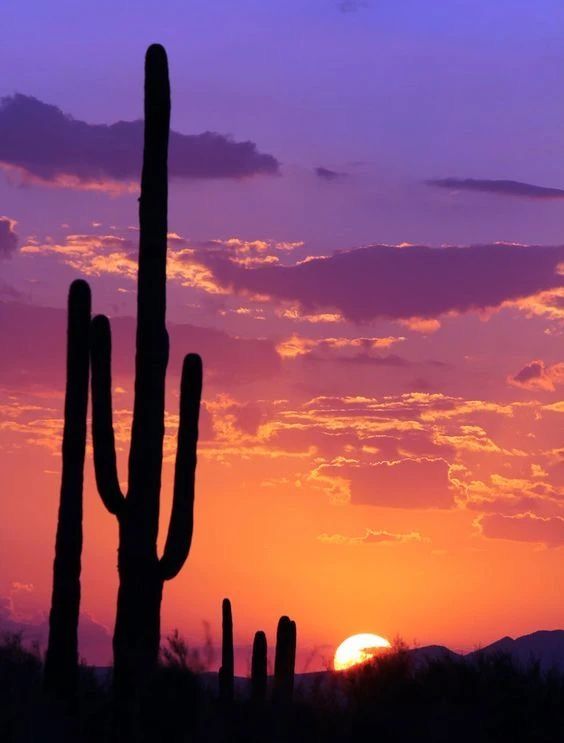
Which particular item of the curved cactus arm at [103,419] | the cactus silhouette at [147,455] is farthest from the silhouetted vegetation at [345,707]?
the curved cactus arm at [103,419]

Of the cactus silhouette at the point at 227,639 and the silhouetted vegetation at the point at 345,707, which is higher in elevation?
the cactus silhouette at the point at 227,639

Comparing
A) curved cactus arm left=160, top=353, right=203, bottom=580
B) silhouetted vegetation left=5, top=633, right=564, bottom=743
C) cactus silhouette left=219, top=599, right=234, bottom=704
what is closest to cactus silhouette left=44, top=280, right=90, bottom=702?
silhouetted vegetation left=5, top=633, right=564, bottom=743

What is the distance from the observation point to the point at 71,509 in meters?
18.7

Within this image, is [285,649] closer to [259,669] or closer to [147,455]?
[259,669]

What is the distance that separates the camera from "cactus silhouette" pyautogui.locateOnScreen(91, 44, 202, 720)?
17.1 meters

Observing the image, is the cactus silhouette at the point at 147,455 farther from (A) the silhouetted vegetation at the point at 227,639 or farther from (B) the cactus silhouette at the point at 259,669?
(A) the silhouetted vegetation at the point at 227,639

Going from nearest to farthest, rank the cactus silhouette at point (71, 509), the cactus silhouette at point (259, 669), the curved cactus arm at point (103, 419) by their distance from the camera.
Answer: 1. the cactus silhouette at point (259, 669)
2. the curved cactus arm at point (103, 419)
3. the cactus silhouette at point (71, 509)

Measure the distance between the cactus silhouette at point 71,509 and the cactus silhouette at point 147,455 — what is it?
0.75 meters

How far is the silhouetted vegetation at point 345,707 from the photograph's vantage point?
14422 mm

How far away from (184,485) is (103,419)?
141cm

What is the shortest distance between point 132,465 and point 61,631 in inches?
108

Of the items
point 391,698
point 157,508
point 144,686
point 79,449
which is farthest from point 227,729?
point 79,449

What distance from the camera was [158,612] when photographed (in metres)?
17.2

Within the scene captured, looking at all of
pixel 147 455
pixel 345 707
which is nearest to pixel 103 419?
pixel 147 455
